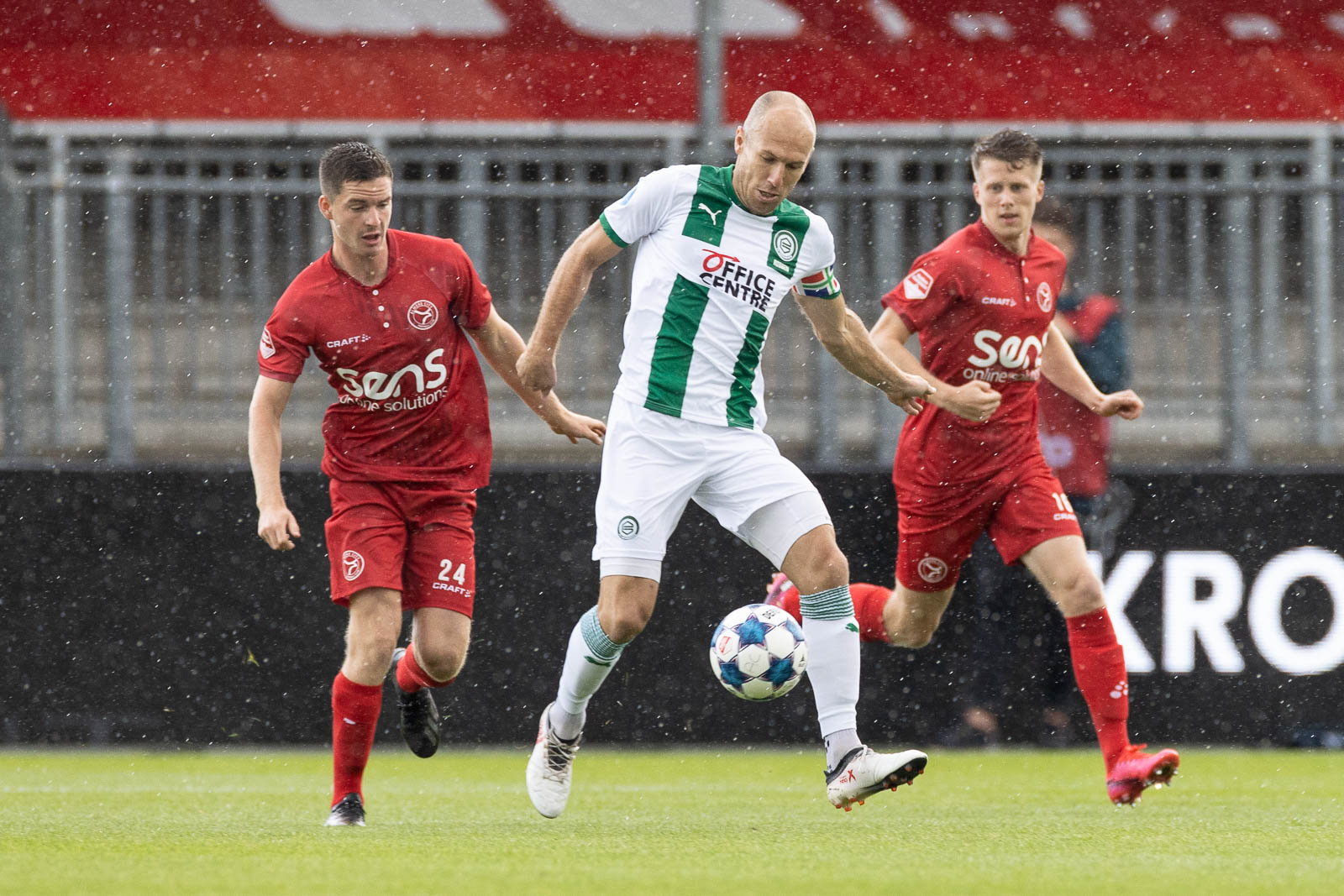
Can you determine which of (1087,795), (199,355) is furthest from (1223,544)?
(199,355)

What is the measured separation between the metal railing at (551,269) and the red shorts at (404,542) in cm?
255

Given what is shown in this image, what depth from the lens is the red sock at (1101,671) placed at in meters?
6.21

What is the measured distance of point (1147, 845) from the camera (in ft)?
16.4

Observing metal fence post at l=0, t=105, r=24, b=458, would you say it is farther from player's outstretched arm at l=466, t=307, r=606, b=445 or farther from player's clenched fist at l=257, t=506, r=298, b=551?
player's clenched fist at l=257, t=506, r=298, b=551

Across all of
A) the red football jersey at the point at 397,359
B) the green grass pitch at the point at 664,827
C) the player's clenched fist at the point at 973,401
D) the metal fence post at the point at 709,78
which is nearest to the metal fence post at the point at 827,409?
the metal fence post at the point at 709,78

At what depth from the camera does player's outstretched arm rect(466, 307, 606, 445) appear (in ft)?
19.6

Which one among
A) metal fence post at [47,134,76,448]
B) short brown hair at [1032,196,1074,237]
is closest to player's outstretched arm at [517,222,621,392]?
short brown hair at [1032,196,1074,237]

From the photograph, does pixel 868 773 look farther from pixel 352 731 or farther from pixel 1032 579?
pixel 1032 579

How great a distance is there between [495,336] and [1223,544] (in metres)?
3.86

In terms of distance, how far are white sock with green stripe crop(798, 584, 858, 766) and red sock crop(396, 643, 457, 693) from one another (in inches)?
51.6

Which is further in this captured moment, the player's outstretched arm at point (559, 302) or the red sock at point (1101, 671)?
the red sock at point (1101, 671)

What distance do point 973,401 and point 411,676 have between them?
81.5 inches

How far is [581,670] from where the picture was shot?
579cm

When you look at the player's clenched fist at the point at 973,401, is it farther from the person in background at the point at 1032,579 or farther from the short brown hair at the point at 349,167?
the person in background at the point at 1032,579
